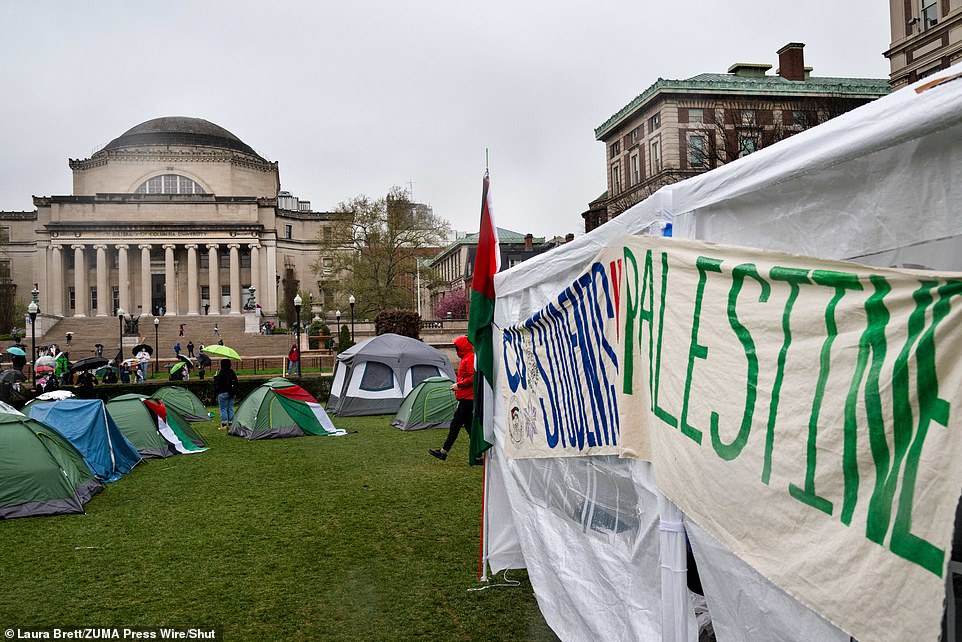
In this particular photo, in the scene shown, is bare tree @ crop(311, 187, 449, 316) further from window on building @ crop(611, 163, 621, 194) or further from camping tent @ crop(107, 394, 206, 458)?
camping tent @ crop(107, 394, 206, 458)

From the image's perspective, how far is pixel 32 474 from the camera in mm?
9445

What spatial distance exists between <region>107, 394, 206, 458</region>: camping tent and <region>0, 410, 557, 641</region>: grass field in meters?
2.28

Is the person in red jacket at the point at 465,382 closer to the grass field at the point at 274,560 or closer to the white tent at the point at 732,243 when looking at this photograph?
the grass field at the point at 274,560

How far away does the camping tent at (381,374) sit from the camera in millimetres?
A: 22062

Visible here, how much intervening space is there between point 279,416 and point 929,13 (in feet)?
93.7

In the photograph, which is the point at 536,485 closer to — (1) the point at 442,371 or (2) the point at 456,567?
(2) the point at 456,567

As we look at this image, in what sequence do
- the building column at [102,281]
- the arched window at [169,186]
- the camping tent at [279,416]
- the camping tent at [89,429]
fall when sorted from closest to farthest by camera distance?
the camping tent at [89,429], the camping tent at [279,416], the building column at [102,281], the arched window at [169,186]

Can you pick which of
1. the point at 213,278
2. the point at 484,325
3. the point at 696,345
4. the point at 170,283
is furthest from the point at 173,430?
the point at 213,278

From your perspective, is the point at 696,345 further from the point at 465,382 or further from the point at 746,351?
the point at 465,382

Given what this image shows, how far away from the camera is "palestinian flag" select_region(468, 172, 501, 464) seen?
6121 mm

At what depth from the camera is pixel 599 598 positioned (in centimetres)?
416

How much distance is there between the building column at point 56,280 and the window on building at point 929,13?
3191 inches

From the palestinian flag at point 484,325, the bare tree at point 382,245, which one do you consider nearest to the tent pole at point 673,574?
the palestinian flag at point 484,325

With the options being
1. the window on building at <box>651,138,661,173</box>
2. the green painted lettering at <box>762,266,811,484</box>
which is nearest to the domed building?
the window on building at <box>651,138,661,173</box>
